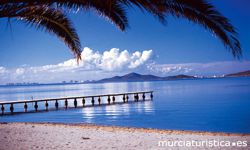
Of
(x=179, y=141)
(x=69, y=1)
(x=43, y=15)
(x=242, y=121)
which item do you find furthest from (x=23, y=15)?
(x=242, y=121)

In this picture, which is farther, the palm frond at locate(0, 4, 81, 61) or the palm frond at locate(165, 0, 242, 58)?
the palm frond at locate(0, 4, 81, 61)

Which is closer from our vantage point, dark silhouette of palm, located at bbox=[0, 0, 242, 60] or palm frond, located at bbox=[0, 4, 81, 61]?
dark silhouette of palm, located at bbox=[0, 0, 242, 60]

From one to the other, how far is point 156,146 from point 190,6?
3985 mm

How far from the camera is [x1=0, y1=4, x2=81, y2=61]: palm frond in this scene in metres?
6.83

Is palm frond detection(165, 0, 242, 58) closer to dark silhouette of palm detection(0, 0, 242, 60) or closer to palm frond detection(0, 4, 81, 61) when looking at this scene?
dark silhouette of palm detection(0, 0, 242, 60)


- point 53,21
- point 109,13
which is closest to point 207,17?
point 109,13

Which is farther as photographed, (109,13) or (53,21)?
(53,21)

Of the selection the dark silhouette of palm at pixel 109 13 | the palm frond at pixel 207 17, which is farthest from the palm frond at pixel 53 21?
the palm frond at pixel 207 17

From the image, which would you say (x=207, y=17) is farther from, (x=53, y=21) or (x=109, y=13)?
(x=53, y=21)

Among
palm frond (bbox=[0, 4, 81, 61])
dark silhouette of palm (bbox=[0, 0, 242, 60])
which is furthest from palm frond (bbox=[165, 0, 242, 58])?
palm frond (bbox=[0, 4, 81, 61])

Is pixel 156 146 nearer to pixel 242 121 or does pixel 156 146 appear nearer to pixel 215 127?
pixel 215 127

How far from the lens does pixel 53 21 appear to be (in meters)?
7.41

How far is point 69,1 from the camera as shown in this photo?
18.5ft

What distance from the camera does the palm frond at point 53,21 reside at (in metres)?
6.83
